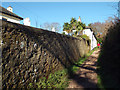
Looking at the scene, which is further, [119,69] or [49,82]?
[49,82]

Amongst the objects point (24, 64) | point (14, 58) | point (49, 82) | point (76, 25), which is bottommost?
point (49, 82)

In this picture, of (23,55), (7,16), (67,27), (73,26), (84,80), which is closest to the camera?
(23,55)

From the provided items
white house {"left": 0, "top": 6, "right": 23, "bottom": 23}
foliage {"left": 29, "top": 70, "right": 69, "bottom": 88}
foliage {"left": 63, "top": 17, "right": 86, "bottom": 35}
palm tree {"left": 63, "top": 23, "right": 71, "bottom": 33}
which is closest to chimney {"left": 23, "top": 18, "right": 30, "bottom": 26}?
white house {"left": 0, "top": 6, "right": 23, "bottom": 23}

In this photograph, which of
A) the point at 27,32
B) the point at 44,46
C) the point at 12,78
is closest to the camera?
the point at 12,78

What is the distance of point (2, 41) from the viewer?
2.59 meters

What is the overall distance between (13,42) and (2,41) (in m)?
0.34

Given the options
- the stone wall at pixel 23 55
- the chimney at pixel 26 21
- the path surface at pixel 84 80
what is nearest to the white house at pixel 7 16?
the chimney at pixel 26 21

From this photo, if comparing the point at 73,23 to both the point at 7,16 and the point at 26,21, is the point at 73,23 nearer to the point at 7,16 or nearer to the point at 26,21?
the point at 26,21

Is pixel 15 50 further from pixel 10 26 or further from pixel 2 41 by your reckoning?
pixel 10 26

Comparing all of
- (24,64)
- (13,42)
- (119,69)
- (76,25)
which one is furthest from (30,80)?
(76,25)

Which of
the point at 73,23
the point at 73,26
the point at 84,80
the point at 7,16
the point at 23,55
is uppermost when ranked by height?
the point at 73,23

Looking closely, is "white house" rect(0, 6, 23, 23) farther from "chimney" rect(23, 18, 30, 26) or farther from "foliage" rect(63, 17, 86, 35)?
"foliage" rect(63, 17, 86, 35)

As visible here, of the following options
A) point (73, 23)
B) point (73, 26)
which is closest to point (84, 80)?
point (73, 26)

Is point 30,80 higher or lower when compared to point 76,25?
lower
